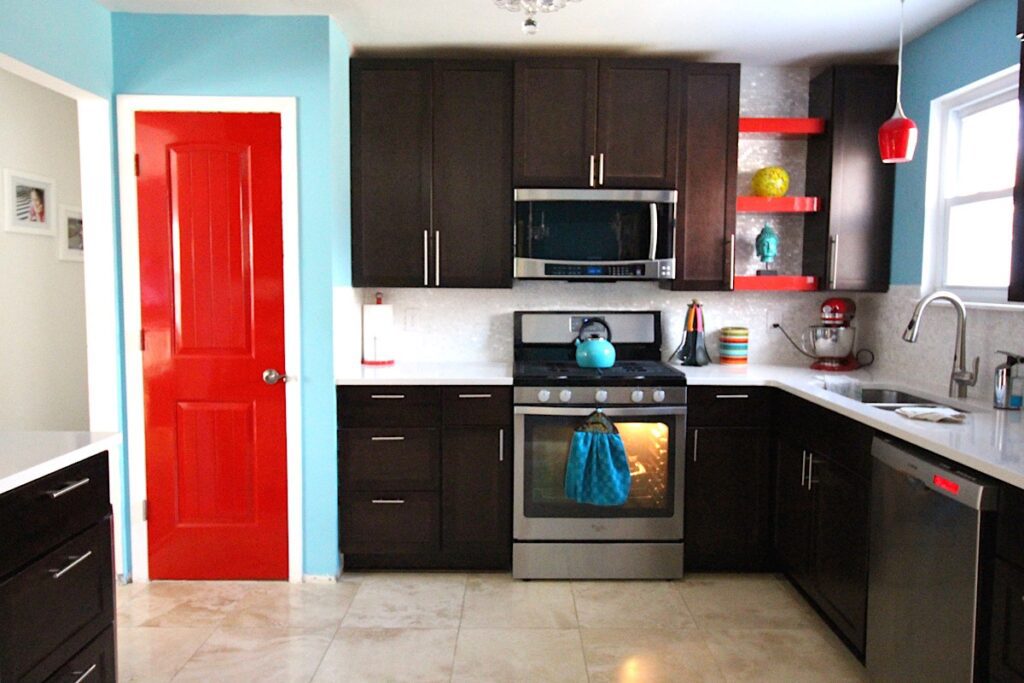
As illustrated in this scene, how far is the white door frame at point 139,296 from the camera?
118 inches

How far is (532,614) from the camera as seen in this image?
287 centimetres

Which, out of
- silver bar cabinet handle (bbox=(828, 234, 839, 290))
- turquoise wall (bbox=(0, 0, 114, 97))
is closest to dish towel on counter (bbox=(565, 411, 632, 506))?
silver bar cabinet handle (bbox=(828, 234, 839, 290))

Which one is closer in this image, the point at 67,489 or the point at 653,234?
the point at 67,489

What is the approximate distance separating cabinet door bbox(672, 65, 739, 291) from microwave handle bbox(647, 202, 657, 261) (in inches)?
5.9

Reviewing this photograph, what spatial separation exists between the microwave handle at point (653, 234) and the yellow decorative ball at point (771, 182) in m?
0.58

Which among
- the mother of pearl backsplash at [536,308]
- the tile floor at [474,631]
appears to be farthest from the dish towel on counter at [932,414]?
the mother of pearl backsplash at [536,308]

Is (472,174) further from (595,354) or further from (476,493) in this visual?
(476,493)

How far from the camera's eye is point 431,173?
3352 mm

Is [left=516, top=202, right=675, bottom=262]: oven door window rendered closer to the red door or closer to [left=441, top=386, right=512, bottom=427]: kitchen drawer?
[left=441, top=386, right=512, bottom=427]: kitchen drawer

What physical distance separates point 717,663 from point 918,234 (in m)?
2.03

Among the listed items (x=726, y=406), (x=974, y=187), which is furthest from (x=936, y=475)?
(x=974, y=187)

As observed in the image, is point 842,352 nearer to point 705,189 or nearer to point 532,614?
point 705,189

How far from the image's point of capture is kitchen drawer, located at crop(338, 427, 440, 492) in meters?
3.18

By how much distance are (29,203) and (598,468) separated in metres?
3.01
